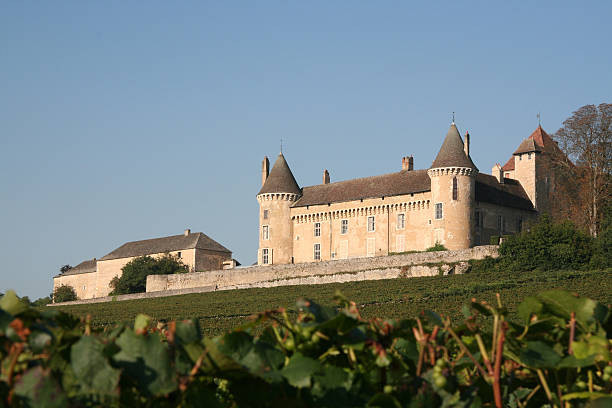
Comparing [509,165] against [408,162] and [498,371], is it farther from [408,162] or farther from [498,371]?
[498,371]

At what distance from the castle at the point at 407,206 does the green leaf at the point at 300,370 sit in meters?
54.6

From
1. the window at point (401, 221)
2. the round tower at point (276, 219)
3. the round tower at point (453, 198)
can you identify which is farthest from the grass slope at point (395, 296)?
the window at point (401, 221)

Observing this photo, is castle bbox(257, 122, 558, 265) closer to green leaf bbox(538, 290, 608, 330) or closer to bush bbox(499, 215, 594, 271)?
bush bbox(499, 215, 594, 271)

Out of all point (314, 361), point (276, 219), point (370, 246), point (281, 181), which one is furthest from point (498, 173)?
point (314, 361)

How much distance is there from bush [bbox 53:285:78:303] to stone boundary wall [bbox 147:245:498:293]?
19495 mm

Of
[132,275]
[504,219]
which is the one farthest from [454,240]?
[132,275]

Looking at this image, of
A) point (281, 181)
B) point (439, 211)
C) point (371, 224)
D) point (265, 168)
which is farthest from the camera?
point (265, 168)

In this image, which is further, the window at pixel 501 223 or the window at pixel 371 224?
the window at pixel 371 224

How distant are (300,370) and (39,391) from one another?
591 millimetres

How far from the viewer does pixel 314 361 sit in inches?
75.0

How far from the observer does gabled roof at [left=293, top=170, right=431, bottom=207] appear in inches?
2362

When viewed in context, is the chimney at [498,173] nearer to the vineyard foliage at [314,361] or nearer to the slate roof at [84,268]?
the slate roof at [84,268]

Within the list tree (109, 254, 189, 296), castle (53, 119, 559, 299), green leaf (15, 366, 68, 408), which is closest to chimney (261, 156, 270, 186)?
castle (53, 119, 559, 299)

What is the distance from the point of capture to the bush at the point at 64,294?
83.7 meters
